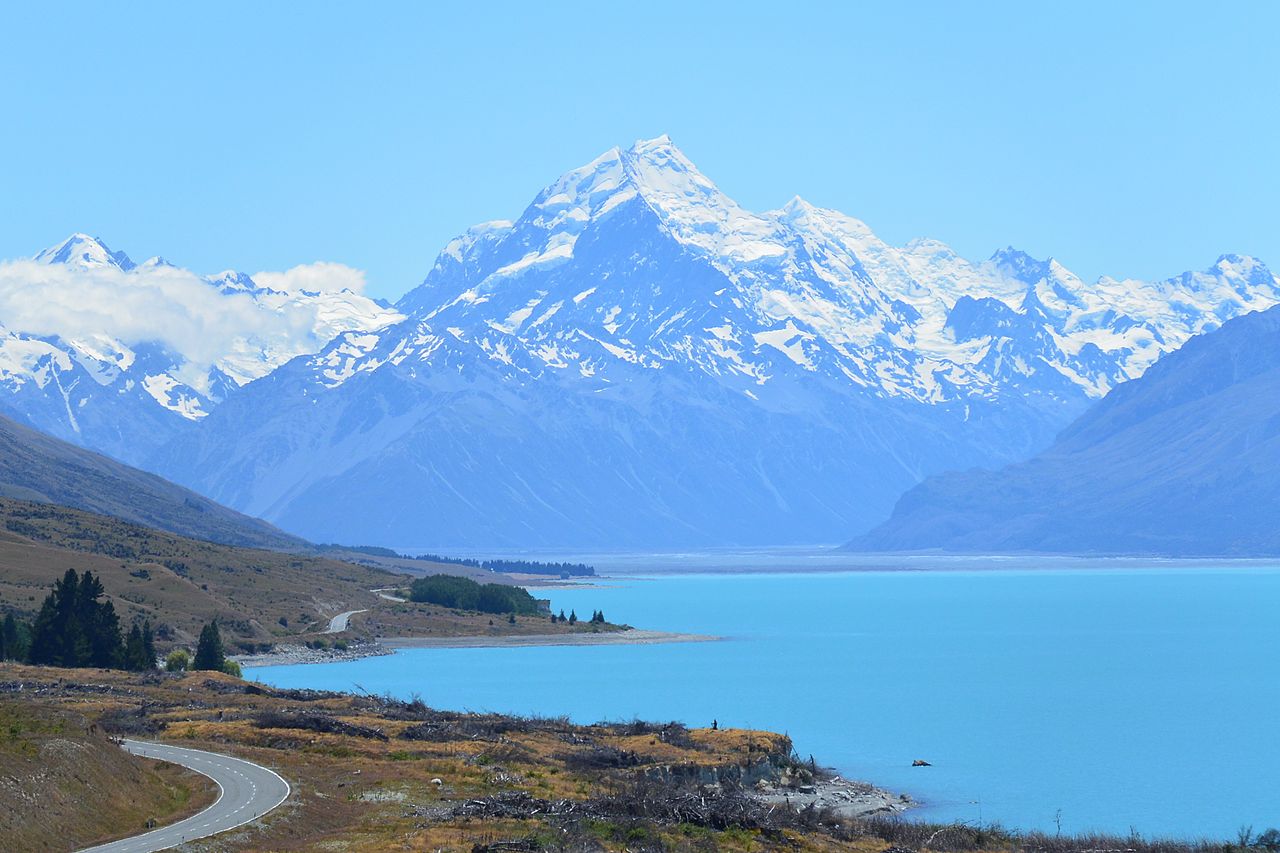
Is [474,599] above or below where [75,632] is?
above

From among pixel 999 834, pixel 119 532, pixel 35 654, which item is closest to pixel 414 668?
pixel 35 654

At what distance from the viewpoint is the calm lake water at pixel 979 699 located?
75812 mm

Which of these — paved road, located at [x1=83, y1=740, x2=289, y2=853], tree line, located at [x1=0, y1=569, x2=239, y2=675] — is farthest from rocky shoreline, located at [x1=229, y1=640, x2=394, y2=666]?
paved road, located at [x1=83, y1=740, x2=289, y2=853]

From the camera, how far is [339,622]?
17062cm

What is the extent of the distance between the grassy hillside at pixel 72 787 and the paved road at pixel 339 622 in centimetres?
11430

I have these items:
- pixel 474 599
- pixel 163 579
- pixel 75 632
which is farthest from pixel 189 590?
pixel 75 632

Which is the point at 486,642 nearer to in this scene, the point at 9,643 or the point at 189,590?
the point at 189,590

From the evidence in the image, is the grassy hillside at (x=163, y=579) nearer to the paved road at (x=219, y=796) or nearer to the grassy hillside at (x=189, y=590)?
the grassy hillside at (x=189, y=590)

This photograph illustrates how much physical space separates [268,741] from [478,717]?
19.2 meters

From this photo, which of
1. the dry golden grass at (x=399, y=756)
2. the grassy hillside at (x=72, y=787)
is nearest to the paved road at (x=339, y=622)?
the dry golden grass at (x=399, y=756)

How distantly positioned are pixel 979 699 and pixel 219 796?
253 ft

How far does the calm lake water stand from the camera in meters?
75.8

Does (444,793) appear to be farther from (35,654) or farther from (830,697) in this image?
(830,697)

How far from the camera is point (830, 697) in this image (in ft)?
381
